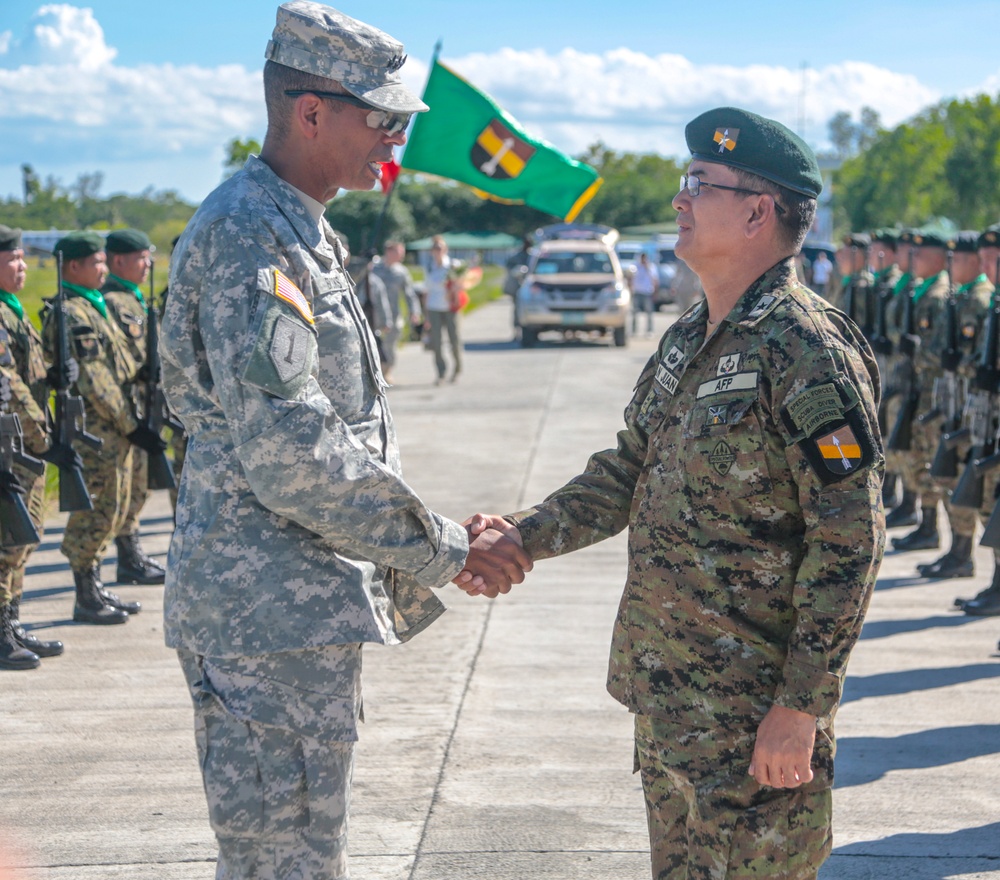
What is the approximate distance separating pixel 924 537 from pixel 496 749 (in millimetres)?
5041

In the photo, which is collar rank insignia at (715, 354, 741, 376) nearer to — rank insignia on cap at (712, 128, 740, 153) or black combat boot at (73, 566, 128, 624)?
rank insignia on cap at (712, 128, 740, 153)

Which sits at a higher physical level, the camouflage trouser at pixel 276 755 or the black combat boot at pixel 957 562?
the camouflage trouser at pixel 276 755

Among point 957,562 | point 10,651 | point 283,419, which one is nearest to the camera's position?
point 283,419

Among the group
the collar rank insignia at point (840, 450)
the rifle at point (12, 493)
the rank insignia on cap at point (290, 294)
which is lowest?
the rifle at point (12, 493)

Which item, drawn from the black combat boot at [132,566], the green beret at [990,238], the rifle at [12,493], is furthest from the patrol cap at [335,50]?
the green beret at [990,238]

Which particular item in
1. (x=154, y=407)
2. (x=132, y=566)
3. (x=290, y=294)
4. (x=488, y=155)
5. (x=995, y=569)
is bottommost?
(x=132, y=566)

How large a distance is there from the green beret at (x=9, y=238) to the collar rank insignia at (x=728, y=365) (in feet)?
15.4

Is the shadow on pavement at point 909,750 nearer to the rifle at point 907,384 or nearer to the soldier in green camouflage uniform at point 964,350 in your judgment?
A: the soldier in green camouflage uniform at point 964,350

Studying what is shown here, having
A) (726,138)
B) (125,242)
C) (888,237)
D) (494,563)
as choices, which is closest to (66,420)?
(125,242)

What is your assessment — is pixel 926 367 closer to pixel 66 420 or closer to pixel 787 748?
pixel 66 420

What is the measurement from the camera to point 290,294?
250 centimetres

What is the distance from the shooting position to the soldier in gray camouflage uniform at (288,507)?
99.0 inches

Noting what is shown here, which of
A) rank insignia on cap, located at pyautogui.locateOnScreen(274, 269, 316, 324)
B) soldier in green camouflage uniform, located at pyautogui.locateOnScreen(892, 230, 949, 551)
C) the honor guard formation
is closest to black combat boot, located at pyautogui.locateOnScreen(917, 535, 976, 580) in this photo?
soldier in green camouflage uniform, located at pyautogui.locateOnScreen(892, 230, 949, 551)

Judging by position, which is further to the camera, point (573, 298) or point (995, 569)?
point (573, 298)
